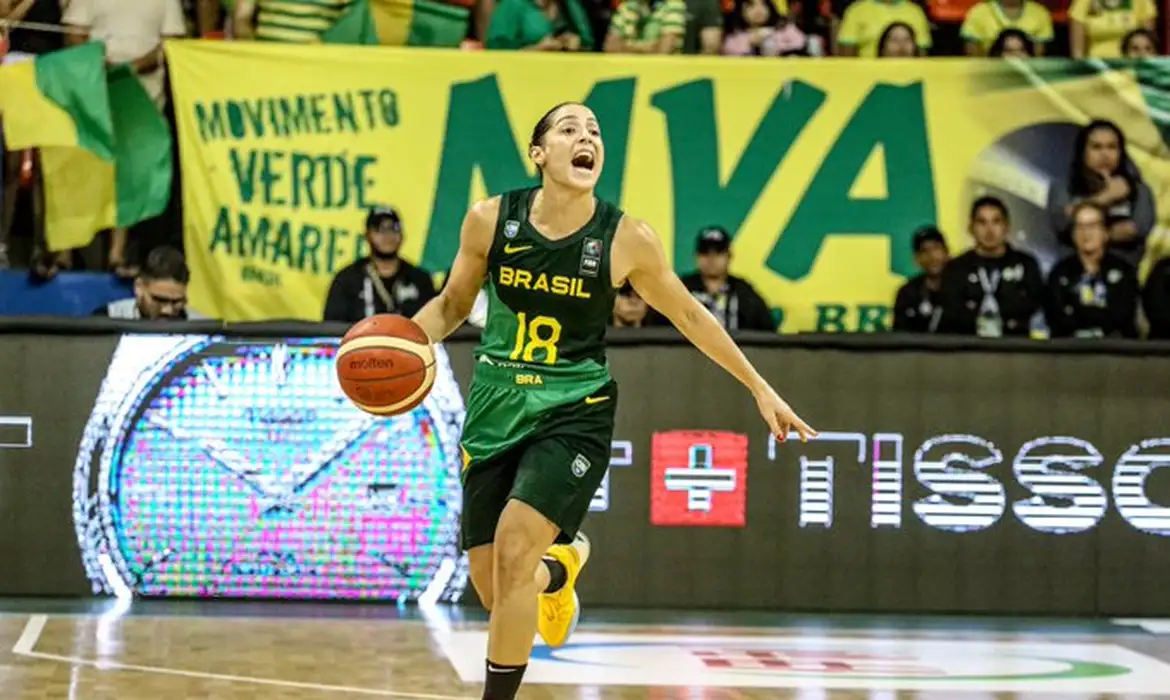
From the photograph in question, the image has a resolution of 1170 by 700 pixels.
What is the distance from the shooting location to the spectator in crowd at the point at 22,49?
12.4 meters

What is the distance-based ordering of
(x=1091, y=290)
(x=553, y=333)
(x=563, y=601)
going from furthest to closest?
(x=1091, y=290) → (x=563, y=601) → (x=553, y=333)

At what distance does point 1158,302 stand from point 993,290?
1099 millimetres

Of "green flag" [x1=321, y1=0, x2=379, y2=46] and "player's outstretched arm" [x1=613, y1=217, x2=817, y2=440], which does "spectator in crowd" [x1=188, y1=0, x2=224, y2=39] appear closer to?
"green flag" [x1=321, y1=0, x2=379, y2=46]

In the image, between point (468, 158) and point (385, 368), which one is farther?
point (468, 158)

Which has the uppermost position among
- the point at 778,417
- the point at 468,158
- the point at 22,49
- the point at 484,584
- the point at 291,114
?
the point at 22,49

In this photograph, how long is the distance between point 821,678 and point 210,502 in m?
3.50

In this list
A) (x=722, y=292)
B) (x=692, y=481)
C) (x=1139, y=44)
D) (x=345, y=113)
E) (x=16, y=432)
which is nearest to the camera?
(x=16, y=432)

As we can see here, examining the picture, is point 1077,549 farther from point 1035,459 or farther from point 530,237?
point 530,237

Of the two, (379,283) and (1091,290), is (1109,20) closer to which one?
(1091,290)

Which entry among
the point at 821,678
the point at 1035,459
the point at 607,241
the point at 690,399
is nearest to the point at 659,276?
the point at 607,241

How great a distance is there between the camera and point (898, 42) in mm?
12805

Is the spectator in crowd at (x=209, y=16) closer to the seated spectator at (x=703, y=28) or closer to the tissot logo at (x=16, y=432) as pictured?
the seated spectator at (x=703, y=28)

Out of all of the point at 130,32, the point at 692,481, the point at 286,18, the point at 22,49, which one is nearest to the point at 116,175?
the point at 130,32

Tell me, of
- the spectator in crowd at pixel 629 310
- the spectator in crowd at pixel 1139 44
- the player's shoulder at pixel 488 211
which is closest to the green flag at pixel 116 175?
the spectator in crowd at pixel 629 310
